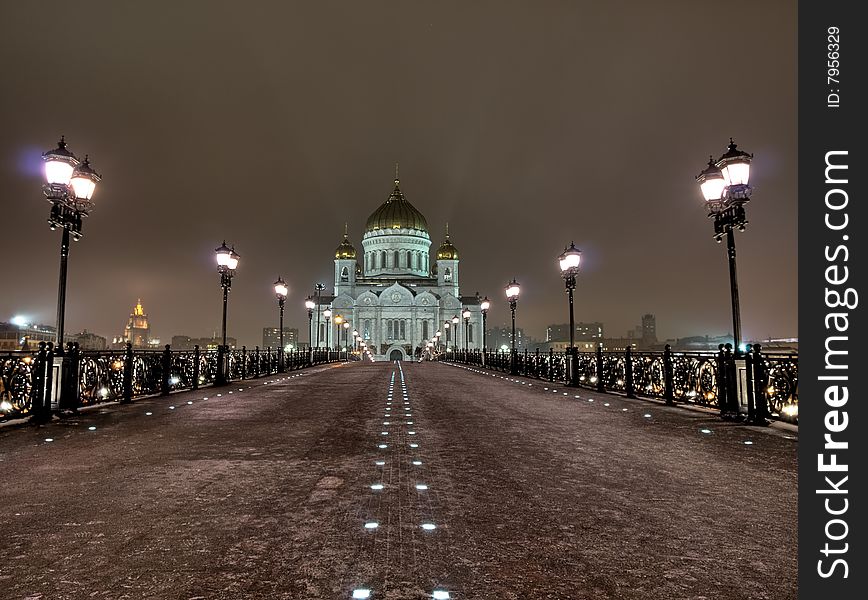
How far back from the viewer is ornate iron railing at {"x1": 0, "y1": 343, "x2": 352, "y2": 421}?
29.6 ft

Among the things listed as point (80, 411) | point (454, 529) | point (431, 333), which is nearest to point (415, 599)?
point (454, 529)

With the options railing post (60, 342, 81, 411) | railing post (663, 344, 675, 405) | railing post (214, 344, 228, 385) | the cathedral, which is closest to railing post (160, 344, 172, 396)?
railing post (214, 344, 228, 385)

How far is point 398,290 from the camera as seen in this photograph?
3718 inches

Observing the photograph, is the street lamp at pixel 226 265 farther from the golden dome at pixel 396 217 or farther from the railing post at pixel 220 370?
the golden dome at pixel 396 217

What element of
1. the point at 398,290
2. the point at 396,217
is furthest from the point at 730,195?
the point at 396,217

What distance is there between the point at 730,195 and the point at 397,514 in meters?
9.53

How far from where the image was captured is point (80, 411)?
34.1 ft

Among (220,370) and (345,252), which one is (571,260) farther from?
(345,252)

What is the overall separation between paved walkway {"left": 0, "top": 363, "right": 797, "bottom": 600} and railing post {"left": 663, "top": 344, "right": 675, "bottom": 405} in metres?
4.40

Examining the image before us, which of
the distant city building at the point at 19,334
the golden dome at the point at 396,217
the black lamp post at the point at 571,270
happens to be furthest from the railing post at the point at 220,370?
the distant city building at the point at 19,334

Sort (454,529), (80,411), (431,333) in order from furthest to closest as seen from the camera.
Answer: (431,333) → (80,411) → (454,529)

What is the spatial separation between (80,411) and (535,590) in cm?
1081

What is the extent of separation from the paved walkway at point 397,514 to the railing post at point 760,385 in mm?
1082
